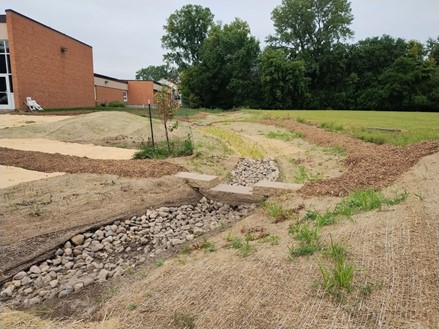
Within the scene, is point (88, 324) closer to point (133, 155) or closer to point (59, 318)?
point (59, 318)

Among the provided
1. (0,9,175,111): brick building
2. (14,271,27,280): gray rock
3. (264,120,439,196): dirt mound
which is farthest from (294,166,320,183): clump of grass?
(0,9,175,111): brick building

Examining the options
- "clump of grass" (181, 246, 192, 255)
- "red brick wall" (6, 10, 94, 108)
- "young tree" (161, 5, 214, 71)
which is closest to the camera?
"clump of grass" (181, 246, 192, 255)

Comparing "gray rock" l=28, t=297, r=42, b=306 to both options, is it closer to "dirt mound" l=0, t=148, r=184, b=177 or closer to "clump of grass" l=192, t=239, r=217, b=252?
"clump of grass" l=192, t=239, r=217, b=252

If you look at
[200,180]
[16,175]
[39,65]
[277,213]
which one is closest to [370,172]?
[277,213]

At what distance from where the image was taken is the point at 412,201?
3785mm

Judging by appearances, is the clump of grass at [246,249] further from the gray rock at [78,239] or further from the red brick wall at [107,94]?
the red brick wall at [107,94]

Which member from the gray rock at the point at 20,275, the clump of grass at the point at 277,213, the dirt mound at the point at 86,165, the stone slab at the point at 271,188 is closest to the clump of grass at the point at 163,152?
the dirt mound at the point at 86,165

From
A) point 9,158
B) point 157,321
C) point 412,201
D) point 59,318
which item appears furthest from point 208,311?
point 9,158

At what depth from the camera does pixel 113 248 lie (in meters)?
4.48

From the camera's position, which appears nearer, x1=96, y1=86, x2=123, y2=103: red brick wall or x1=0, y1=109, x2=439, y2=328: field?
x1=0, y1=109, x2=439, y2=328: field

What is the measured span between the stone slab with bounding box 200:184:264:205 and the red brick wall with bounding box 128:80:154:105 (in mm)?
39650

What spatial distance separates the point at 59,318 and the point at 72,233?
1.80 metres

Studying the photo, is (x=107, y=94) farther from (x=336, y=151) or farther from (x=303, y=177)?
(x=303, y=177)

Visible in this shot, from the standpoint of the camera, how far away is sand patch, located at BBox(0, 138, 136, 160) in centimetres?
885
